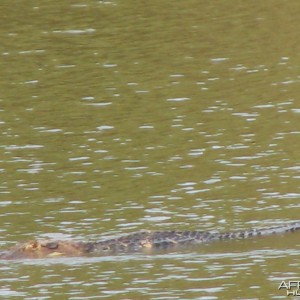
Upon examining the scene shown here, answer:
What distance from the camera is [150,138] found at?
95.7ft

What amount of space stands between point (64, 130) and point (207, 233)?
9452mm

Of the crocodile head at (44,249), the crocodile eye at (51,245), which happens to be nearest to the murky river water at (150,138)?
the crocodile head at (44,249)

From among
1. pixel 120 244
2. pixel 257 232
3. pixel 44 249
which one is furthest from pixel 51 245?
pixel 257 232

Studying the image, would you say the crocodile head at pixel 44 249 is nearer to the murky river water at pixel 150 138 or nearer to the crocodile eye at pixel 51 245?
the crocodile eye at pixel 51 245

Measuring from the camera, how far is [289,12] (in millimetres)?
42094

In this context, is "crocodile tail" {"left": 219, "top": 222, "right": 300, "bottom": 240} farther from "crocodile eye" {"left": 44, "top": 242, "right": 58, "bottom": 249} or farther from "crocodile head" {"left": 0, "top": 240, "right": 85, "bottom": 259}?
"crocodile eye" {"left": 44, "top": 242, "right": 58, "bottom": 249}

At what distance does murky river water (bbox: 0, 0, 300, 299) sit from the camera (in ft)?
66.1

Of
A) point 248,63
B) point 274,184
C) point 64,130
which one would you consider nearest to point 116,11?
point 248,63

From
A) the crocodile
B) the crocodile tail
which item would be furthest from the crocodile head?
the crocodile tail

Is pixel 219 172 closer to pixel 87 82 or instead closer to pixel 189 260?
pixel 189 260

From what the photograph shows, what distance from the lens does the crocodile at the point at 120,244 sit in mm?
21234

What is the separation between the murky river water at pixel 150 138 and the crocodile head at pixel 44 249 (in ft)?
0.64

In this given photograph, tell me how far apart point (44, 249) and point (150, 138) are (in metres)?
8.15

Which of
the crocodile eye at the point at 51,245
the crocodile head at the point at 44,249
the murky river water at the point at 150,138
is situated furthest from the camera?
the crocodile eye at the point at 51,245
